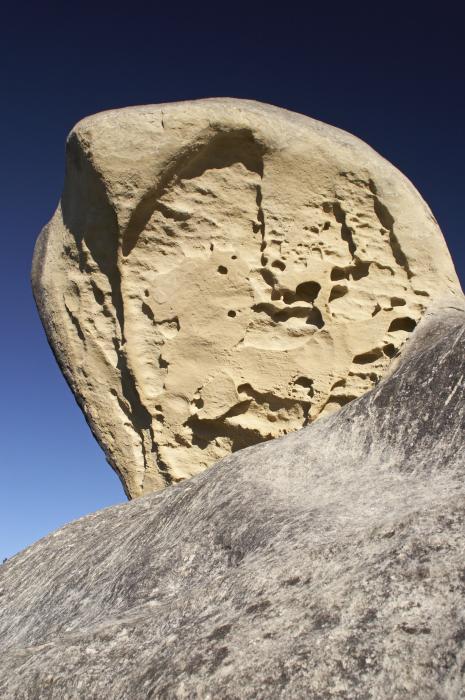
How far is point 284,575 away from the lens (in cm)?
397

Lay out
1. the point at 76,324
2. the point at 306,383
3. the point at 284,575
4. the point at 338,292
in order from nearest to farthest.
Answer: the point at 284,575, the point at 306,383, the point at 338,292, the point at 76,324

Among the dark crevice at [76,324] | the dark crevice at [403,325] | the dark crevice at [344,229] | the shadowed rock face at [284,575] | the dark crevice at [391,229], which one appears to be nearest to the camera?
the shadowed rock face at [284,575]

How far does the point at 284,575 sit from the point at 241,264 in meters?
4.61

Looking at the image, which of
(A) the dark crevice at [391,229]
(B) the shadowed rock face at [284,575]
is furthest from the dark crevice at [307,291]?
(B) the shadowed rock face at [284,575]

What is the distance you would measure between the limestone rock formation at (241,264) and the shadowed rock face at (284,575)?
123 centimetres

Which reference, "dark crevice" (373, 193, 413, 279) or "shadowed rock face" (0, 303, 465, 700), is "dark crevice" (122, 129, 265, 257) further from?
"shadowed rock face" (0, 303, 465, 700)

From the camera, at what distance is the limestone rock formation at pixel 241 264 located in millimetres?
7730

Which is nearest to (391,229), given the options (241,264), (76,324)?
(241,264)

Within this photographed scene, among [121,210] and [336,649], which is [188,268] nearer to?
[121,210]

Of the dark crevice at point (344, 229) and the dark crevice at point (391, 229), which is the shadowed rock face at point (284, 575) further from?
the dark crevice at point (344, 229)

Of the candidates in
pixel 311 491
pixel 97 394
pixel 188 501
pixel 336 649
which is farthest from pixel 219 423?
pixel 336 649

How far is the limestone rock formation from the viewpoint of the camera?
7.73m

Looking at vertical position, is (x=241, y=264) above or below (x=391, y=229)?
above

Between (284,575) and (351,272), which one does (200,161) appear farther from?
(284,575)
